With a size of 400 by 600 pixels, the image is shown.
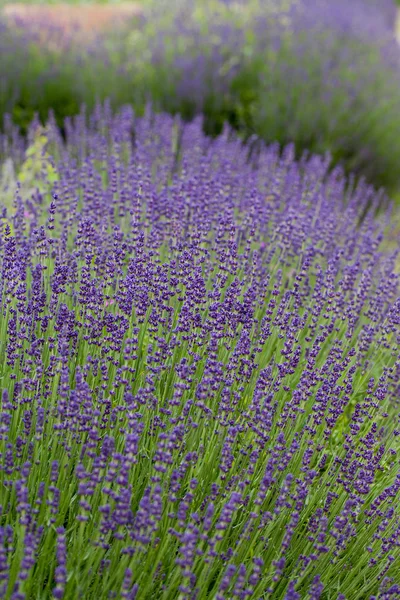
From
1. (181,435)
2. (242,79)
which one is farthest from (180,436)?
(242,79)

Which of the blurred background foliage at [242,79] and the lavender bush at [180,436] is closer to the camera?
the lavender bush at [180,436]

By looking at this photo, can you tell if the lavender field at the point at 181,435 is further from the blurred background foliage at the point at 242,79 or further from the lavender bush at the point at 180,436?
the blurred background foliage at the point at 242,79

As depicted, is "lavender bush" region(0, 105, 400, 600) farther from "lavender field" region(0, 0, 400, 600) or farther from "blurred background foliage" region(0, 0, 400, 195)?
"blurred background foliage" region(0, 0, 400, 195)

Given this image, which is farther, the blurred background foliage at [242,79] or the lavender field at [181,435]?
the blurred background foliage at [242,79]

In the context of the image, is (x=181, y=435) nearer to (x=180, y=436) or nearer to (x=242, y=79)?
(x=180, y=436)

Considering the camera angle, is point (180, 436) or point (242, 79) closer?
point (180, 436)

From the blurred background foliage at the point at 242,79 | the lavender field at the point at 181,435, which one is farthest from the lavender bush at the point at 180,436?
the blurred background foliage at the point at 242,79

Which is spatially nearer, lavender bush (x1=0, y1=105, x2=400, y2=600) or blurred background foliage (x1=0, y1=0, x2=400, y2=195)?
lavender bush (x1=0, y1=105, x2=400, y2=600)

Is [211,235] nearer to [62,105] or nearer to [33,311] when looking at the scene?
[33,311]

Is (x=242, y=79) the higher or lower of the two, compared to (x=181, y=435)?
lower

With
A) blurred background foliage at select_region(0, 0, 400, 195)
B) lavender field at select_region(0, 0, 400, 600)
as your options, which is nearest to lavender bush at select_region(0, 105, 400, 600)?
lavender field at select_region(0, 0, 400, 600)

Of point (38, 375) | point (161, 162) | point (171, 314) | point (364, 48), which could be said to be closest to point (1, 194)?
point (161, 162)
